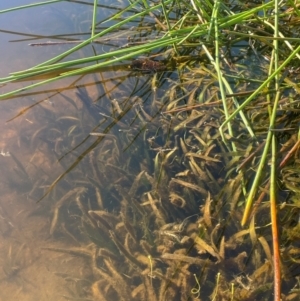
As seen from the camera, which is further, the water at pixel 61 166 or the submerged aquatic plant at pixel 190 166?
the water at pixel 61 166

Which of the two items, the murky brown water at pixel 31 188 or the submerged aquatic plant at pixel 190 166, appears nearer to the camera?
the submerged aquatic plant at pixel 190 166

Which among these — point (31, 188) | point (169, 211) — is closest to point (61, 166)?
point (31, 188)

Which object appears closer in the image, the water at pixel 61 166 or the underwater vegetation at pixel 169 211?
the underwater vegetation at pixel 169 211

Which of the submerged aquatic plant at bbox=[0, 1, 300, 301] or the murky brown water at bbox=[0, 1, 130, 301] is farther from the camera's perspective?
the murky brown water at bbox=[0, 1, 130, 301]

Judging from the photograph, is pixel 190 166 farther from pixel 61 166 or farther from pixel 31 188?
pixel 31 188

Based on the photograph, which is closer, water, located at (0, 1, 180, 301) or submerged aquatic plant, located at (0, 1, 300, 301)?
submerged aquatic plant, located at (0, 1, 300, 301)

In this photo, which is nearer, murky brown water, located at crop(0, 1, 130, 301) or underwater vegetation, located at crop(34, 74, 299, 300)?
underwater vegetation, located at crop(34, 74, 299, 300)

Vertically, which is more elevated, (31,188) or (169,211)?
(31,188)

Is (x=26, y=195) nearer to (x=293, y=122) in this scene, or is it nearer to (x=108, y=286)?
(x=108, y=286)

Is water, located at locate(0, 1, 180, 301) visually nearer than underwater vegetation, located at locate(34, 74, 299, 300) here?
No

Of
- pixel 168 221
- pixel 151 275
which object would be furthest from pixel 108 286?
pixel 168 221

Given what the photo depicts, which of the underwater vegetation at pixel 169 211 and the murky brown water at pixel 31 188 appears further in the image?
the murky brown water at pixel 31 188
